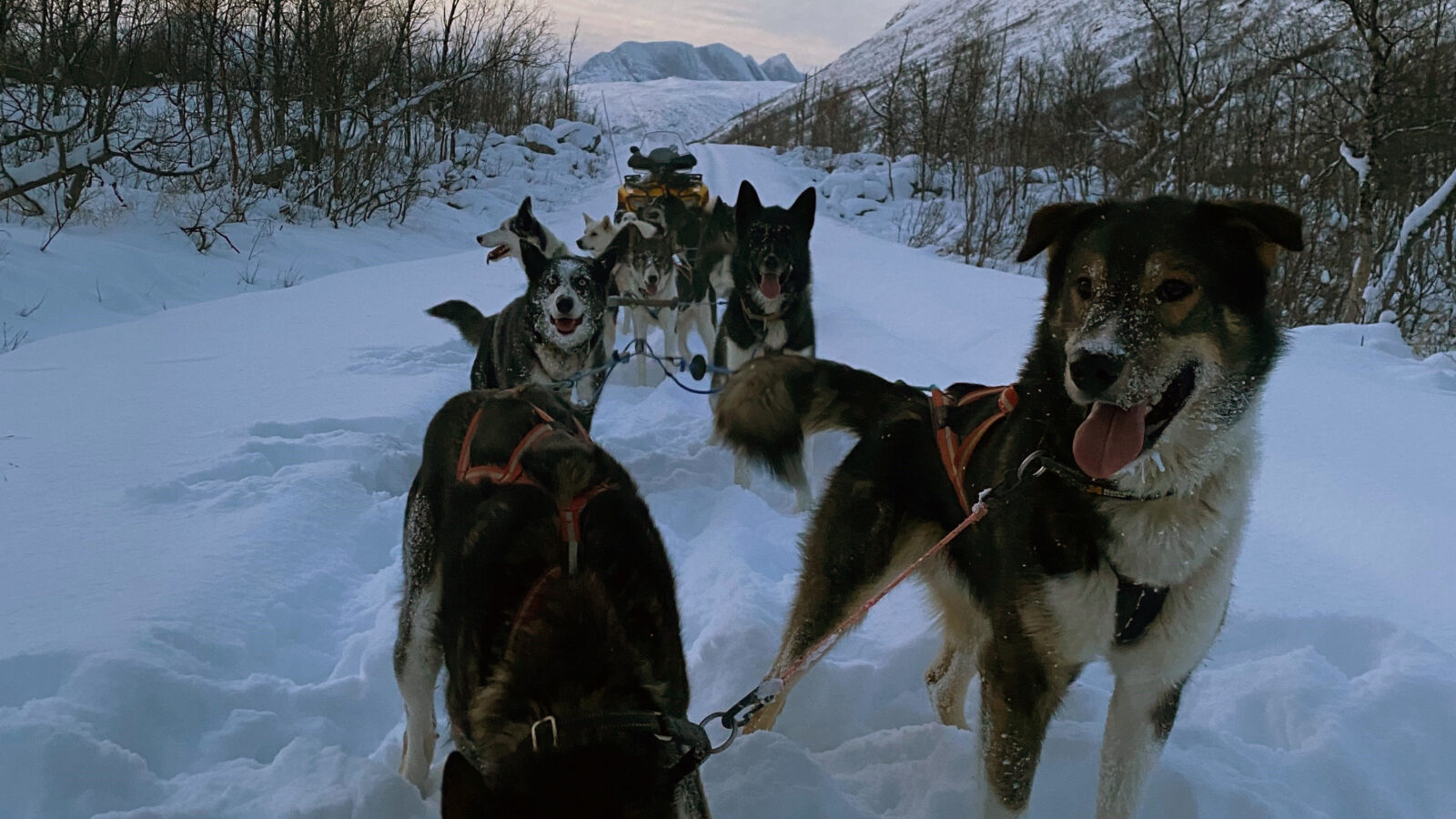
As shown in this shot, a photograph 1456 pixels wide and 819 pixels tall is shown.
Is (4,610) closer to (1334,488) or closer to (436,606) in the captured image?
(436,606)

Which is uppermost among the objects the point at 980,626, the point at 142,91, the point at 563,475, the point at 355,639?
the point at 142,91

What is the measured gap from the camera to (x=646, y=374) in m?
7.14

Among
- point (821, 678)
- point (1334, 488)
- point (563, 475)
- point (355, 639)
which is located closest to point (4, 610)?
point (355, 639)

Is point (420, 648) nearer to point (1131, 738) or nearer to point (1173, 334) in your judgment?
point (1131, 738)

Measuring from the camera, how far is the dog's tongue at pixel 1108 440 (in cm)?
172

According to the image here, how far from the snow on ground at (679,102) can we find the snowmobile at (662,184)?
1726 inches

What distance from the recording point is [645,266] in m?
7.77

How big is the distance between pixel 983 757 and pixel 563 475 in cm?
114

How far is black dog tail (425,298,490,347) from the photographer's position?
5.19m

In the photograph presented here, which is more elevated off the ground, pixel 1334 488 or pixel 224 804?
pixel 1334 488

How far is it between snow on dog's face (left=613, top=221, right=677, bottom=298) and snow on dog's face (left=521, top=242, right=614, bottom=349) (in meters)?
2.84

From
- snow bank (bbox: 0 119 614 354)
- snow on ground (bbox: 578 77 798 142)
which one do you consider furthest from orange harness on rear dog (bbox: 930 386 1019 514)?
snow on ground (bbox: 578 77 798 142)

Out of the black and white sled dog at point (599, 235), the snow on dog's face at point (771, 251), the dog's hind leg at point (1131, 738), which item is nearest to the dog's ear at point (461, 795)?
the dog's hind leg at point (1131, 738)

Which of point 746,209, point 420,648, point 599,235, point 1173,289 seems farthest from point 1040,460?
point 599,235
